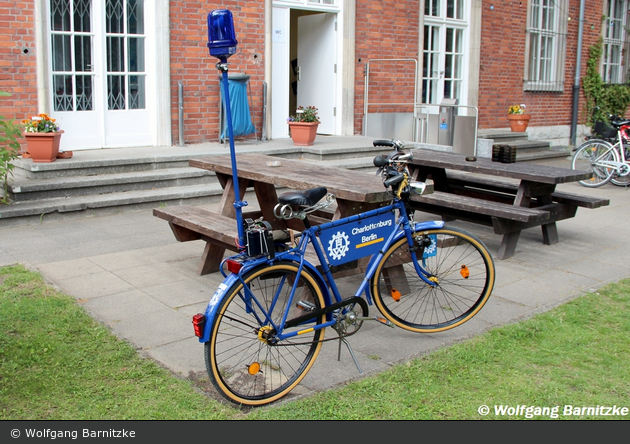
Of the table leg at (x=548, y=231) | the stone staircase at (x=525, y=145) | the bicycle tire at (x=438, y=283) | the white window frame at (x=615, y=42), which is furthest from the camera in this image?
the white window frame at (x=615, y=42)

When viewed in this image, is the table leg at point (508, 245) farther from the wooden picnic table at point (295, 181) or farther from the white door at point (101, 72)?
the white door at point (101, 72)

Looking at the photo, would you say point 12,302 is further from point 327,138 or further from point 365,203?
point 327,138

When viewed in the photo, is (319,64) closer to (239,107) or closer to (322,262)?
(239,107)

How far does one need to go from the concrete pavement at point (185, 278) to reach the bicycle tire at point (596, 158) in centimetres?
212

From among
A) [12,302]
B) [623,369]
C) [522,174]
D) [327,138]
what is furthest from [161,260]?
[327,138]

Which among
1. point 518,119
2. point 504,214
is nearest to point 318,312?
point 504,214

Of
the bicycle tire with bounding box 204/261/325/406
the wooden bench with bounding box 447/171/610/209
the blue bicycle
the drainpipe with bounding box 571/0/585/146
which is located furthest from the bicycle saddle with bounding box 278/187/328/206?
the drainpipe with bounding box 571/0/585/146

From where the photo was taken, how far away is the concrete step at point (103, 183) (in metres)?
7.20

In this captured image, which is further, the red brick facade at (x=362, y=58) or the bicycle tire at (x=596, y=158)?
the bicycle tire at (x=596, y=158)

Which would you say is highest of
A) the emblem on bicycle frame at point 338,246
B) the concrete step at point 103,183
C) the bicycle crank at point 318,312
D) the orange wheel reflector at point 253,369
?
the emblem on bicycle frame at point 338,246

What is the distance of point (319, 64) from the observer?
11.8m

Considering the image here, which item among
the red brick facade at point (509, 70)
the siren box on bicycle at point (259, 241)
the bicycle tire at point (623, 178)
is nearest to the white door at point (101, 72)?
the siren box on bicycle at point (259, 241)

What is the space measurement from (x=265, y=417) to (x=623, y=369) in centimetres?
192

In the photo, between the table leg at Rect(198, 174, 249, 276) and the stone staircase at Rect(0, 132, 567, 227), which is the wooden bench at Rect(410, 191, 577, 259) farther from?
the stone staircase at Rect(0, 132, 567, 227)
